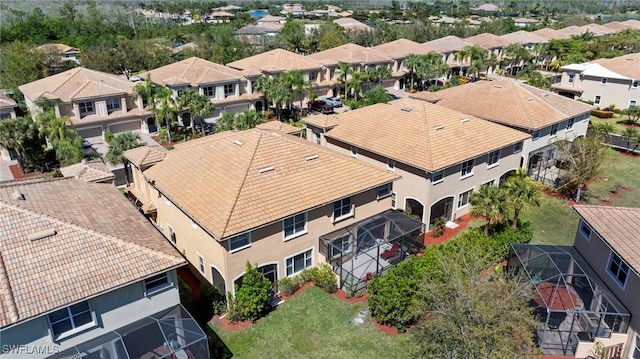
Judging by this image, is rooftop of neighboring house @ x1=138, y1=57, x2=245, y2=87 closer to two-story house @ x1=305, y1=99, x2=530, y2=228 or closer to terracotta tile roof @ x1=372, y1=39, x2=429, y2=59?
two-story house @ x1=305, y1=99, x2=530, y2=228

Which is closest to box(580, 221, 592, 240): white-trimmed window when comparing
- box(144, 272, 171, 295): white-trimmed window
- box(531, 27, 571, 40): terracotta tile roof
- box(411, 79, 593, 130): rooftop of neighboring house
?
box(411, 79, 593, 130): rooftop of neighboring house

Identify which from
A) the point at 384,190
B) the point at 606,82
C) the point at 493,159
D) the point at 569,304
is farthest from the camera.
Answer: the point at 606,82

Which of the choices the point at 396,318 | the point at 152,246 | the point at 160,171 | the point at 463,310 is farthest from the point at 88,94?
the point at 463,310

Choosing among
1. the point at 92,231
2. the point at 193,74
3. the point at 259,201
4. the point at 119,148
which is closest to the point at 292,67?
the point at 193,74

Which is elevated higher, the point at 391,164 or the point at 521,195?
the point at 391,164

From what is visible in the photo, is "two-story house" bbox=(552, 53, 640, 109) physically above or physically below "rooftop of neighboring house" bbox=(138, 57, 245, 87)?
below

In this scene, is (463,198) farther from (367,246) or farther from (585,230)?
(367,246)
